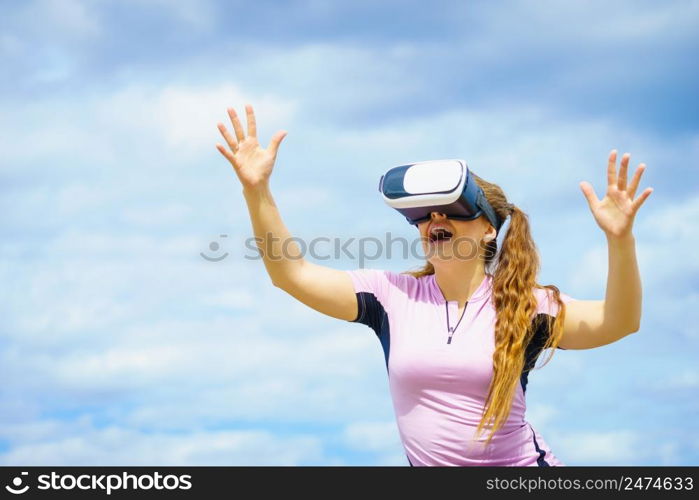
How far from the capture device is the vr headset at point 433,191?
5.07 m

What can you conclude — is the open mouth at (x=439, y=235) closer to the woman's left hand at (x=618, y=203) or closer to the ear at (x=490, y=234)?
the ear at (x=490, y=234)

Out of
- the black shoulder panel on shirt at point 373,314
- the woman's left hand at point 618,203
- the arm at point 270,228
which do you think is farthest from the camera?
the black shoulder panel on shirt at point 373,314

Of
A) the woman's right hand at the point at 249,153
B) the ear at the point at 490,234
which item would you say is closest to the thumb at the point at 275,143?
the woman's right hand at the point at 249,153

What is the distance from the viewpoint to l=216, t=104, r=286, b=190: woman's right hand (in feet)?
16.2

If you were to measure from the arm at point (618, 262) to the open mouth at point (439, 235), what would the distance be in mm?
905

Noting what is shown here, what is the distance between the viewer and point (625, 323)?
4.89 meters

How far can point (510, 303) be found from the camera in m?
5.15

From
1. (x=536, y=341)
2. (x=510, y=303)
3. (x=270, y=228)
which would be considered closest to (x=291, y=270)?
(x=270, y=228)

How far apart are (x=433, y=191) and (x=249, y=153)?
1171 millimetres
